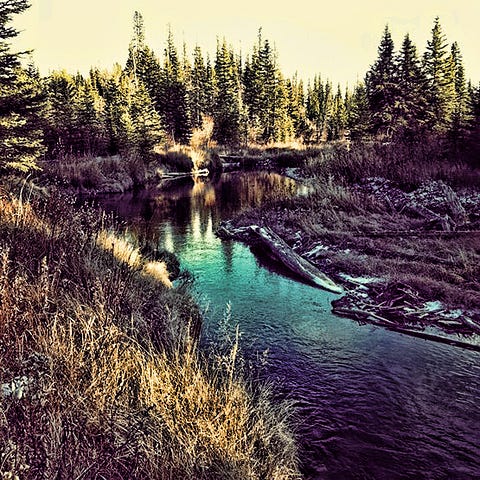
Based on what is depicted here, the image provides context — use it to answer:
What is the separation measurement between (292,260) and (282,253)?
1.79 feet

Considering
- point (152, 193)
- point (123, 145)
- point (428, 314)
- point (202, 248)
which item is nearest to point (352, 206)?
point (202, 248)

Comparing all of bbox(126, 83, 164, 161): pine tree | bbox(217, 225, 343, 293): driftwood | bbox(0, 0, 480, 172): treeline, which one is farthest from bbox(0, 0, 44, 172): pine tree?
bbox(126, 83, 164, 161): pine tree

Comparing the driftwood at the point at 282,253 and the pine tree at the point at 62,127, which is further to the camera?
the pine tree at the point at 62,127

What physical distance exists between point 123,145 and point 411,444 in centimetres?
3335

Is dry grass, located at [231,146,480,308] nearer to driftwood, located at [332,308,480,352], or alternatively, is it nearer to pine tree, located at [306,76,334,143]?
driftwood, located at [332,308,480,352]

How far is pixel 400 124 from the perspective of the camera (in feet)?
99.3

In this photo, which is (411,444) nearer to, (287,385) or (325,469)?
(325,469)

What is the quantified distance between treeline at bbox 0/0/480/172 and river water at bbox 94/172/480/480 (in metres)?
13.0

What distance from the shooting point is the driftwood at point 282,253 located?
9516 mm

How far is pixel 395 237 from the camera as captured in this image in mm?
11414

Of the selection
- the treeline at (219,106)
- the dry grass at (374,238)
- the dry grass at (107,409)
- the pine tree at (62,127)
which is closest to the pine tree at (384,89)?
the treeline at (219,106)

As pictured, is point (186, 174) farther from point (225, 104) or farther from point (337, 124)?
point (337, 124)

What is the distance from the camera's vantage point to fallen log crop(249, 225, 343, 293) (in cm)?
941

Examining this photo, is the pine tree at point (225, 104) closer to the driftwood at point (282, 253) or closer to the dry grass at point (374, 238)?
the dry grass at point (374, 238)
